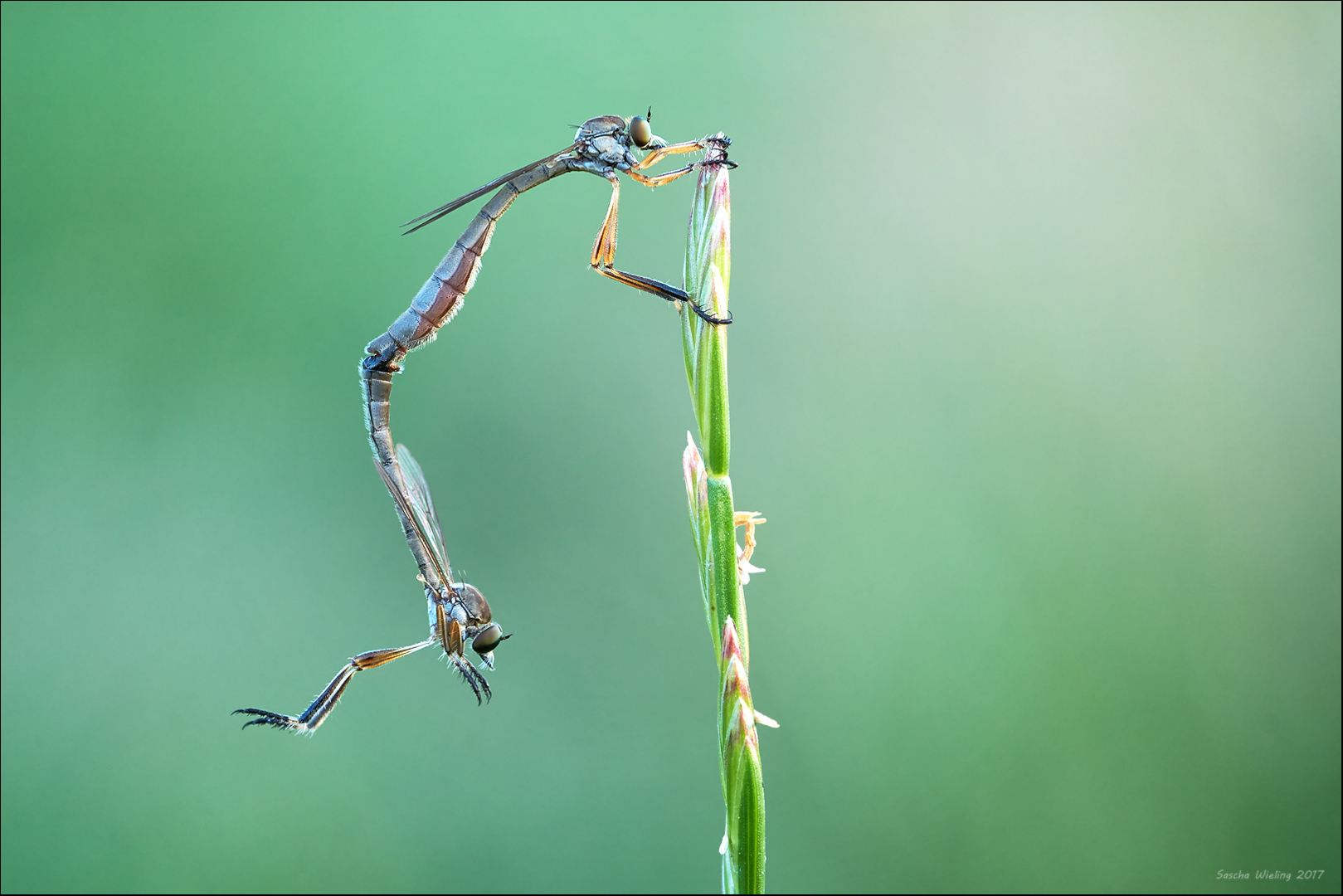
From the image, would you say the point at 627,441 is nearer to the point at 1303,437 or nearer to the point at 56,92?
the point at 56,92

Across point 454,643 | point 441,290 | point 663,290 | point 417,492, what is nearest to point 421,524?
point 417,492

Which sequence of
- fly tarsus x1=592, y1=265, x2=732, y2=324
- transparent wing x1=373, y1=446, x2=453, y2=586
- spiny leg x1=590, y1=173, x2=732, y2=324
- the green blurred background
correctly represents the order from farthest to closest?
the green blurred background → transparent wing x1=373, y1=446, x2=453, y2=586 → spiny leg x1=590, y1=173, x2=732, y2=324 → fly tarsus x1=592, y1=265, x2=732, y2=324

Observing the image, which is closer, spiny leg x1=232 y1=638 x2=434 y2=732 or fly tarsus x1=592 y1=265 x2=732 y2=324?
fly tarsus x1=592 y1=265 x2=732 y2=324

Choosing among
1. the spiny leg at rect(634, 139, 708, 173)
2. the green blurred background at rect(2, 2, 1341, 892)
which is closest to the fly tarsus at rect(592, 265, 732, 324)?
the spiny leg at rect(634, 139, 708, 173)

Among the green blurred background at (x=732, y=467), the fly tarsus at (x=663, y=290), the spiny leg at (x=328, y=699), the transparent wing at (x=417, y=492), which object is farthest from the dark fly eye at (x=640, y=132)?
the green blurred background at (x=732, y=467)

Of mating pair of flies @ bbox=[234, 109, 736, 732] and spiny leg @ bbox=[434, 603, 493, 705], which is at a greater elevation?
mating pair of flies @ bbox=[234, 109, 736, 732]

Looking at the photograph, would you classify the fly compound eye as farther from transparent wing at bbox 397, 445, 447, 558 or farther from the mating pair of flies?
transparent wing at bbox 397, 445, 447, 558
